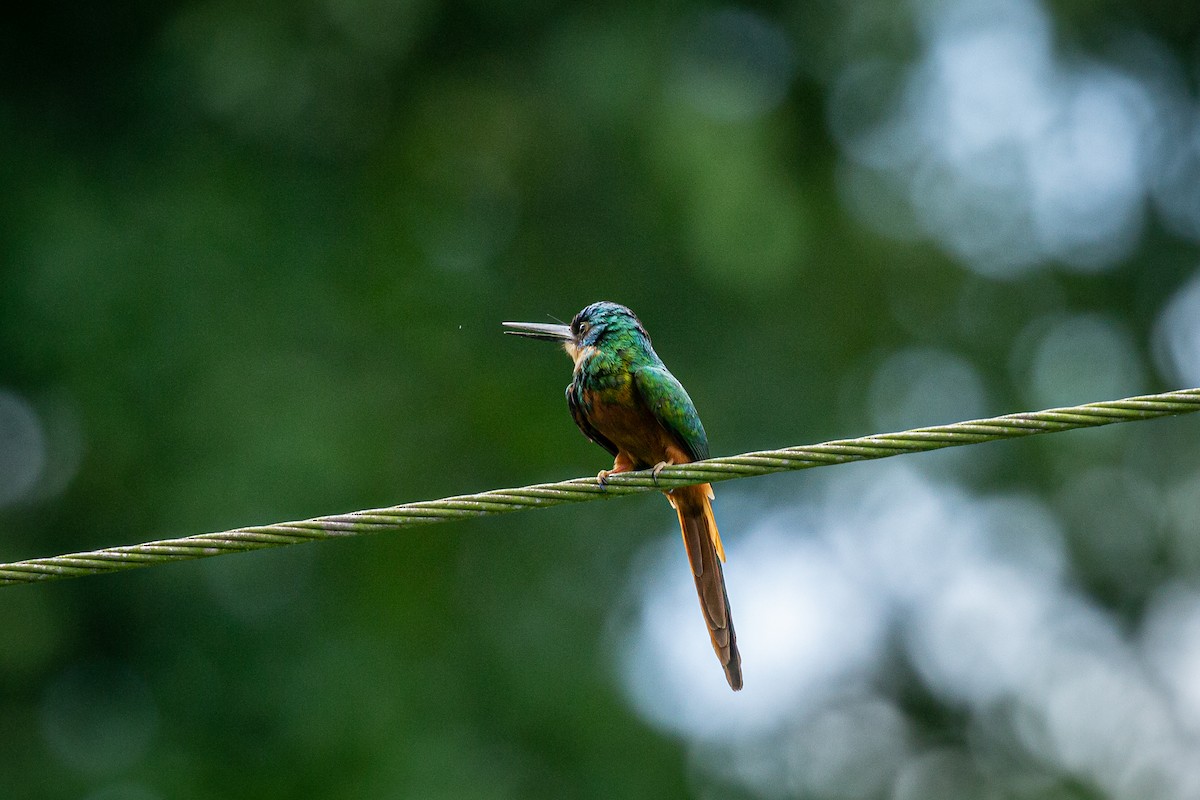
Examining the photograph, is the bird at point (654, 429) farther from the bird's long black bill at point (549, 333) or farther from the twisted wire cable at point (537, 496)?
the twisted wire cable at point (537, 496)

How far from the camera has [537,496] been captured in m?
2.58

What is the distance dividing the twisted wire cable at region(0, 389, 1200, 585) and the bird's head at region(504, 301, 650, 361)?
143 centimetres

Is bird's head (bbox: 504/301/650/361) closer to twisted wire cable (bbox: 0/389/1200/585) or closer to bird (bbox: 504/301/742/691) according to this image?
bird (bbox: 504/301/742/691)

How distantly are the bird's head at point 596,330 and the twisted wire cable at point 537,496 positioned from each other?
143 cm

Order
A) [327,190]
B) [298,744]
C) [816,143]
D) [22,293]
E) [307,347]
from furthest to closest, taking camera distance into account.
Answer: [816,143] → [327,190] → [307,347] → [22,293] → [298,744]

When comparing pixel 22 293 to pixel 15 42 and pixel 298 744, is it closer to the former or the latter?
pixel 15 42

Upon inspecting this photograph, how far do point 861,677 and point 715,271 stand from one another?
280 centimetres

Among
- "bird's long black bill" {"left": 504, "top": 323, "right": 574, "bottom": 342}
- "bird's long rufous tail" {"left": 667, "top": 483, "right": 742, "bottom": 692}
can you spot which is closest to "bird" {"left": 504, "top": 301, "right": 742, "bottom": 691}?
"bird's long rufous tail" {"left": 667, "top": 483, "right": 742, "bottom": 692}

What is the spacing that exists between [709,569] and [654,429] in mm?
407

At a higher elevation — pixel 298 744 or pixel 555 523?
pixel 555 523

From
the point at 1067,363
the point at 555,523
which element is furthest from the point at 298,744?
the point at 1067,363

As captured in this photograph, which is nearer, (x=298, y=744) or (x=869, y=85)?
(x=298, y=744)

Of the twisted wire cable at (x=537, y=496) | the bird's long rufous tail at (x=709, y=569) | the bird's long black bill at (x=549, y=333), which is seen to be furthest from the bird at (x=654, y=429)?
the twisted wire cable at (x=537, y=496)

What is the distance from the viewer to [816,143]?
30.3 feet
